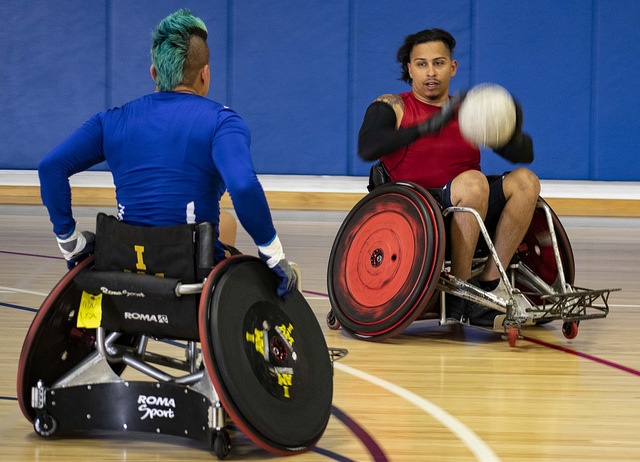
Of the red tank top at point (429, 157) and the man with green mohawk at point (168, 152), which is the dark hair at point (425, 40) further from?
the man with green mohawk at point (168, 152)

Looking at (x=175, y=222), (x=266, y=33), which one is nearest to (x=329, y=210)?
(x=266, y=33)

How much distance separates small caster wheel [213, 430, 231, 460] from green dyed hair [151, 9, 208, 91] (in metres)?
0.73

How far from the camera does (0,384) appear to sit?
105 inches

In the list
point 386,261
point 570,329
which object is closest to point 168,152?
point 386,261

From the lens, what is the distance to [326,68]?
780 cm

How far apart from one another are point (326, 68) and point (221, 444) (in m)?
5.97

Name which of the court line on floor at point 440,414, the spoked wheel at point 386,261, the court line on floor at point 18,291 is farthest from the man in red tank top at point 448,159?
the court line on floor at point 18,291

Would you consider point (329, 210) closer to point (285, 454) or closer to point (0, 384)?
point (0, 384)

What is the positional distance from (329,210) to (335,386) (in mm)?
4365

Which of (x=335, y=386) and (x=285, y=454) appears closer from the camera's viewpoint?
(x=285, y=454)

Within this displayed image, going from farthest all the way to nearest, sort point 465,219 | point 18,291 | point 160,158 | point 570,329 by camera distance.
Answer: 1. point 18,291
2. point 570,329
3. point 465,219
4. point 160,158

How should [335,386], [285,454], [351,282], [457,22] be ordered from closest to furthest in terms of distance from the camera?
[285,454], [335,386], [351,282], [457,22]

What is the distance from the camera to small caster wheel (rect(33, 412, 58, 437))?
2.21 m

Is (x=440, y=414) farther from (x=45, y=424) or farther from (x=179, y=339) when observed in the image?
(x=45, y=424)
